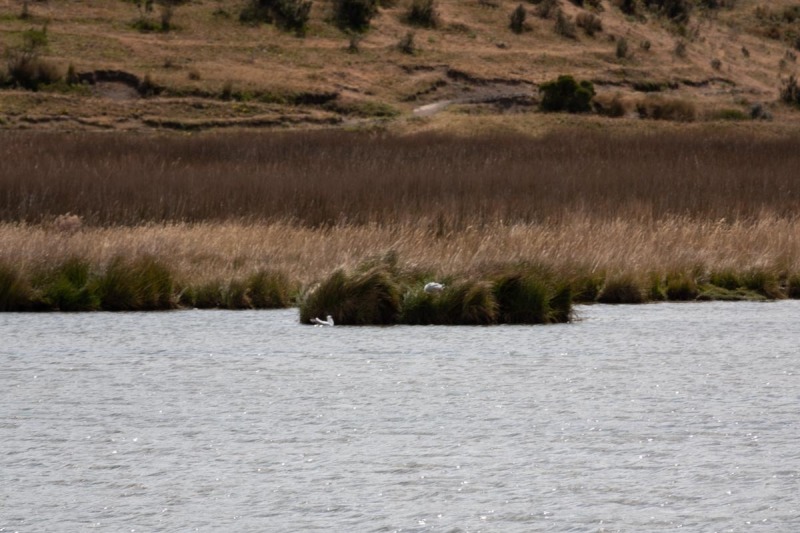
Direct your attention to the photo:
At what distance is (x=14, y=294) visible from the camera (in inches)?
703

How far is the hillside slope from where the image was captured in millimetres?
52875

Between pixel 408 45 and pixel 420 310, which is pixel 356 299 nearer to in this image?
pixel 420 310

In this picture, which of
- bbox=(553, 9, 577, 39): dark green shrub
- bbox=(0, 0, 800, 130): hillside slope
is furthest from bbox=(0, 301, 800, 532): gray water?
bbox=(553, 9, 577, 39): dark green shrub

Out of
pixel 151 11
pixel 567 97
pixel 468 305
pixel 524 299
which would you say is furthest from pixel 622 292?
pixel 151 11

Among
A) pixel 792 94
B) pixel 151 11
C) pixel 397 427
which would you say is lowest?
pixel 151 11

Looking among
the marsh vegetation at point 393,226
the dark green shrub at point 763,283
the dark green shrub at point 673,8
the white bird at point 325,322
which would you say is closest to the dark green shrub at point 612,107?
the marsh vegetation at point 393,226

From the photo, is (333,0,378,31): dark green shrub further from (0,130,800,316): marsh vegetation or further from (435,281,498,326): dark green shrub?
(435,281,498,326): dark green shrub

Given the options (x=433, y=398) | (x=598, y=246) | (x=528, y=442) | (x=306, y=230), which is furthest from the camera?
(x=306, y=230)

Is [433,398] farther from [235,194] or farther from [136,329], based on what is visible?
[235,194]

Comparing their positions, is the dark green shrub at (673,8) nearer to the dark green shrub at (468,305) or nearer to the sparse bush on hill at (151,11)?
the sparse bush on hill at (151,11)

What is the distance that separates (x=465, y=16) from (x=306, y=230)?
56.1 metres

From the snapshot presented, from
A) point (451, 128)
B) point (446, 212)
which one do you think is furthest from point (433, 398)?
point (451, 128)

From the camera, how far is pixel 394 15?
75688mm

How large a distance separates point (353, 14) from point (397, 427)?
6204 cm
